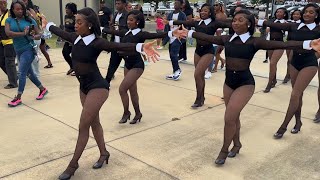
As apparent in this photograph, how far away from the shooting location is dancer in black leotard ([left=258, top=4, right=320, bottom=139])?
532cm

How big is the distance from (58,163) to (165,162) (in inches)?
53.3

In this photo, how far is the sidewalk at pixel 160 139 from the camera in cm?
430

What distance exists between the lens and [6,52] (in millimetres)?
7777

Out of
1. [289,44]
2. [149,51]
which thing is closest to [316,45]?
[289,44]

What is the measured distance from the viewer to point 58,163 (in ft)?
14.5

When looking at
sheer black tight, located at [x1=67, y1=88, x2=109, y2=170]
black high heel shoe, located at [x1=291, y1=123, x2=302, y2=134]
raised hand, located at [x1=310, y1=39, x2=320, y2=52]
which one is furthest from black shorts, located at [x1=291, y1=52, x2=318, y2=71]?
sheer black tight, located at [x1=67, y1=88, x2=109, y2=170]

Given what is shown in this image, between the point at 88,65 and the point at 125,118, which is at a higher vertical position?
the point at 88,65

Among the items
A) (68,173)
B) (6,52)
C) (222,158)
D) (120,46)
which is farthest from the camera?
(6,52)

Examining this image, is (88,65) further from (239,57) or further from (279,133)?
(279,133)

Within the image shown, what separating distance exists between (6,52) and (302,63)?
6.10 m

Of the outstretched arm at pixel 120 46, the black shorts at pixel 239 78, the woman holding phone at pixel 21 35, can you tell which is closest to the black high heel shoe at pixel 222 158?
the black shorts at pixel 239 78

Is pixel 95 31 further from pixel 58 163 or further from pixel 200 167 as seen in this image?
pixel 200 167

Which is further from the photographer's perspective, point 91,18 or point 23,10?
point 23,10

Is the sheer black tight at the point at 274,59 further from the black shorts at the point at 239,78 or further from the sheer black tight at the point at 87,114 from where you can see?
the sheer black tight at the point at 87,114
